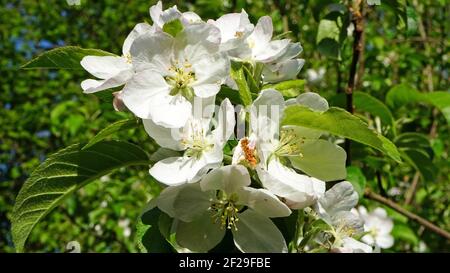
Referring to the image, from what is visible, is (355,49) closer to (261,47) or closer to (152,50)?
(261,47)

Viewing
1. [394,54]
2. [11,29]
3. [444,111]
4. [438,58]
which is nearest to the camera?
[444,111]

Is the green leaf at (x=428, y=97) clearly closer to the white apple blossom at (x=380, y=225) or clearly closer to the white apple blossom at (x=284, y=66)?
the white apple blossom at (x=380, y=225)

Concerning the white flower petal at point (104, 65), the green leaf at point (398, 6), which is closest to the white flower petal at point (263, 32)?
the white flower petal at point (104, 65)
